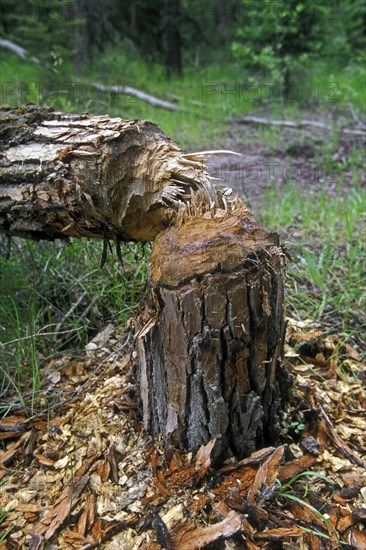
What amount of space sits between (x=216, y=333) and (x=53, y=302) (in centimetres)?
120

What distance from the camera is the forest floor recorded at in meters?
1.34

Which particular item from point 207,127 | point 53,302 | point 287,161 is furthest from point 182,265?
point 207,127

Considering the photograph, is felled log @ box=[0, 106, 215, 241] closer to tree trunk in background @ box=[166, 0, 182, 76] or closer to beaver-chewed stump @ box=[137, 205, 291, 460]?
beaver-chewed stump @ box=[137, 205, 291, 460]

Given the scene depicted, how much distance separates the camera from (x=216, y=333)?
52.8 inches

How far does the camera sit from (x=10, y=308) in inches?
86.7

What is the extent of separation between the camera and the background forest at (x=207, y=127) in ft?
7.25

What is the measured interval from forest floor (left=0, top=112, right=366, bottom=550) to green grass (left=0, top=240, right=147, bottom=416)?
101 mm

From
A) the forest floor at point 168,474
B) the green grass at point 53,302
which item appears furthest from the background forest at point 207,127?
the forest floor at point 168,474

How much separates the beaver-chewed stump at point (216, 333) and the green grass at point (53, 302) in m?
0.58

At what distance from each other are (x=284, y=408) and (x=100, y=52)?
10377 mm

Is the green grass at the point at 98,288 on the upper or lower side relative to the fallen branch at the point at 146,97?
lower

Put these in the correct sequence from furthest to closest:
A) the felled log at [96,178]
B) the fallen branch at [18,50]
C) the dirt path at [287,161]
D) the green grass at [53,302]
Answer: the fallen branch at [18,50], the dirt path at [287,161], the green grass at [53,302], the felled log at [96,178]

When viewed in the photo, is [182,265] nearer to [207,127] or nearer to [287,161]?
[287,161]

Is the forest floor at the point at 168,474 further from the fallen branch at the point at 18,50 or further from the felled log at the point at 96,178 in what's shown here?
the fallen branch at the point at 18,50
